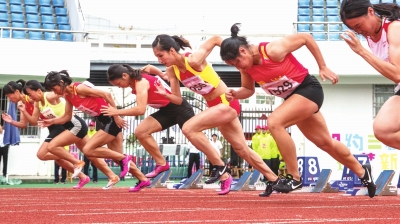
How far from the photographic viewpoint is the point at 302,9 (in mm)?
27031

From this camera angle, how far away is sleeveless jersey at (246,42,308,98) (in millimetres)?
7480

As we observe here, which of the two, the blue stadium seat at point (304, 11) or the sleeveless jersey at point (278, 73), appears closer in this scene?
the sleeveless jersey at point (278, 73)

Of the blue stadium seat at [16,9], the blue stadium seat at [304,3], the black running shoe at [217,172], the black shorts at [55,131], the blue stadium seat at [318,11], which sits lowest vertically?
the black running shoe at [217,172]

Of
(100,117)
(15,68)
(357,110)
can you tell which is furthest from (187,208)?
(357,110)

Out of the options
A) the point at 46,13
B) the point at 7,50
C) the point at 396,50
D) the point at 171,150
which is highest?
the point at 46,13

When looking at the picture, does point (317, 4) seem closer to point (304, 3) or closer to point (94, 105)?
point (304, 3)

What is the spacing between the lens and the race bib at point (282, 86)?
754 cm

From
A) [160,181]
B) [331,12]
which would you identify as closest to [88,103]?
[160,181]

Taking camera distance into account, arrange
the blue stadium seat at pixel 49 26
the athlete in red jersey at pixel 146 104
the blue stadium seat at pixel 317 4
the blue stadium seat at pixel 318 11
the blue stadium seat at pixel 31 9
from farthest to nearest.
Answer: the blue stadium seat at pixel 317 4, the blue stadium seat at pixel 318 11, the blue stadium seat at pixel 31 9, the blue stadium seat at pixel 49 26, the athlete in red jersey at pixel 146 104

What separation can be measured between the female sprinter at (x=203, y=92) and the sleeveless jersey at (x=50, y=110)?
3755mm

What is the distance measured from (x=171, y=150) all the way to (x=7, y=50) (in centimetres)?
727

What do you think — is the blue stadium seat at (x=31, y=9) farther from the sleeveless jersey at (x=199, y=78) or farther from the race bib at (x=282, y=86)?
the race bib at (x=282, y=86)

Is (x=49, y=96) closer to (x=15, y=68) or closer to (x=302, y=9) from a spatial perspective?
(x=15, y=68)

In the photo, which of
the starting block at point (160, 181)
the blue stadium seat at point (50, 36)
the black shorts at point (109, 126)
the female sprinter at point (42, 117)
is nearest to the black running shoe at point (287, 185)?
the black shorts at point (109, 126)
